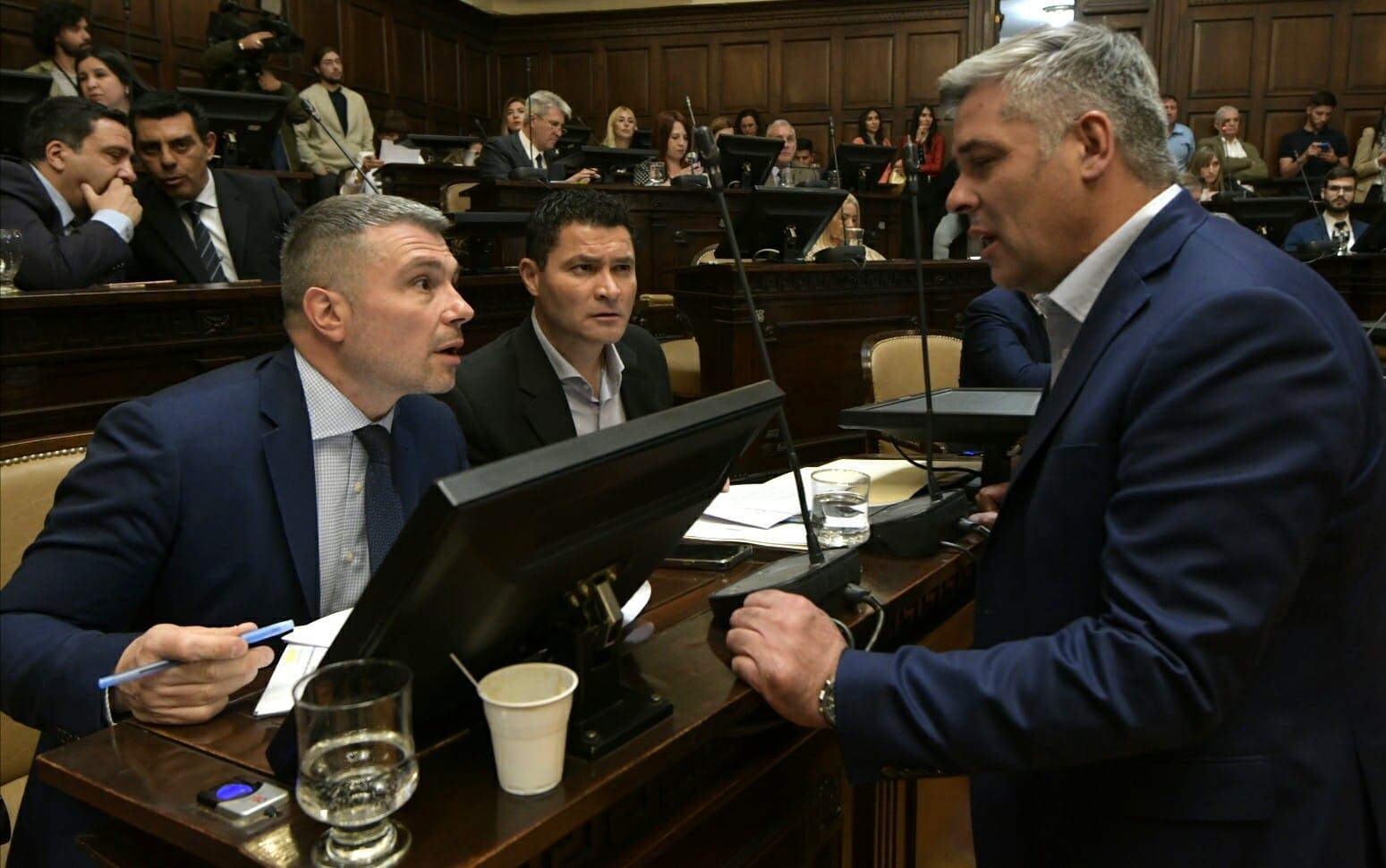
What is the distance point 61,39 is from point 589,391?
191 inches

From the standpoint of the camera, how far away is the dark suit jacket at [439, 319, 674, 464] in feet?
7.34

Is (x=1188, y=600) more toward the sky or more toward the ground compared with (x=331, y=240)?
more toward the ground

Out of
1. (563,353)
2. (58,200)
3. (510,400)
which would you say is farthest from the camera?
(58,200)

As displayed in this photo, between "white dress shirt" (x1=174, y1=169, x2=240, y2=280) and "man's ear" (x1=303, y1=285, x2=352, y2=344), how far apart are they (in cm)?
286

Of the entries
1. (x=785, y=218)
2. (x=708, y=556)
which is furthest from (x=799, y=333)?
(x=708, y=556)

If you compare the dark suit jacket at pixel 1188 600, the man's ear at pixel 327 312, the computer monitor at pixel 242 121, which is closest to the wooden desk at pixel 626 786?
the dark suit jacket at pixel 1188 600

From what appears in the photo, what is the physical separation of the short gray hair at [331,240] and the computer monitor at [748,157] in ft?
14.2

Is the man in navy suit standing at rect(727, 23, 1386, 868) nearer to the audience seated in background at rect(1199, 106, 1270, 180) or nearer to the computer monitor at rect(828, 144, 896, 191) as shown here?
the computer monitor at rect(828, 144, 896, 191)

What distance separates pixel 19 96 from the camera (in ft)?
13.5

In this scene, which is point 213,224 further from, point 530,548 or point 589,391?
point 530,548

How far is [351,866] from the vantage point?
76cm

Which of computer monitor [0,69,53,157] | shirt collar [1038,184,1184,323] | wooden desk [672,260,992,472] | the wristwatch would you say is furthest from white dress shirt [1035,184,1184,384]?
computer monitor [0,69,53,157]

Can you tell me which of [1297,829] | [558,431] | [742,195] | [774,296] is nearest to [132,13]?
[742,195]

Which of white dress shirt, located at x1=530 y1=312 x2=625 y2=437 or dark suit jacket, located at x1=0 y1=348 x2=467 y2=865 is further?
white dress shirt, located at x1=530 y1=312 x2=625 y2=437
